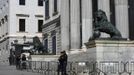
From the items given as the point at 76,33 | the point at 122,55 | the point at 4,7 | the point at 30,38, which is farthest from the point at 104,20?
the point at 4,7

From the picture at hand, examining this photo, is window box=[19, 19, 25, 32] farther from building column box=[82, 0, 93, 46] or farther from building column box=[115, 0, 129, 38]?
building column box=[115, 0, 129, 38]

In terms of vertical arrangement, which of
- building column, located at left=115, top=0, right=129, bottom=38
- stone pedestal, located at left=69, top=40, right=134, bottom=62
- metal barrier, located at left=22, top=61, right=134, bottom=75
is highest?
building column, located at left=115, top=0, right=129, bottom=38

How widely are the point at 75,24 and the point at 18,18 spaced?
38.0 meters

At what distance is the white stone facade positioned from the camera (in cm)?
8238

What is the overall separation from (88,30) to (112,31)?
17607 mm

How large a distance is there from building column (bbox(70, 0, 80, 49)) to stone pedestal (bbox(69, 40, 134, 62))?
20.9 metres

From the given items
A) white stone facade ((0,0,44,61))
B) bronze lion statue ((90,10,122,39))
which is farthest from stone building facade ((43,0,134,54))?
white stone facade ((0,0,44,61))

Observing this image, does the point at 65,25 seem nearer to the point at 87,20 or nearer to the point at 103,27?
Result: the point at 87,20

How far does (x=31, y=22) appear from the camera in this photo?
8444 cm

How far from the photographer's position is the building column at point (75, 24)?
46.5 metres

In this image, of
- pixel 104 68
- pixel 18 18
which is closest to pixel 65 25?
pixel 104 68

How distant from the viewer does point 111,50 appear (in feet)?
82.1

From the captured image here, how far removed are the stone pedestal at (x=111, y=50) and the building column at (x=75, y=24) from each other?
68.7 ft

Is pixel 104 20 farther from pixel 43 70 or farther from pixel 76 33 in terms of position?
pixel 76 33
